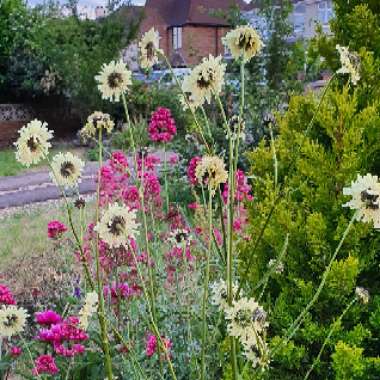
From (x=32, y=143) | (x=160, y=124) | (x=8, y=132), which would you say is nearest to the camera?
(x=32, y=143)

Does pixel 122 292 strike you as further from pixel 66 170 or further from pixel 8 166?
pixel 8 166

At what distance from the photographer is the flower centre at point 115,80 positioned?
143 cm

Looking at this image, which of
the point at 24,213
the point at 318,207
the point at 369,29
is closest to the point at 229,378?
the point at 318,207

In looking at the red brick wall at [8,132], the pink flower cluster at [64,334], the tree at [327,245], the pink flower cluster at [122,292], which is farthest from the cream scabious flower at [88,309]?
Answer: the red brick wall at [8,132]

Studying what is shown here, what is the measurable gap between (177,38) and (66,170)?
32.8 meters

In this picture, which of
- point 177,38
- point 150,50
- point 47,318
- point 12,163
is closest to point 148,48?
point 150,50

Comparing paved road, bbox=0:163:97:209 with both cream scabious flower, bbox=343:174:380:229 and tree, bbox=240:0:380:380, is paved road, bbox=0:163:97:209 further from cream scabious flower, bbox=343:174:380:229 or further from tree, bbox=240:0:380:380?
cream scabious flower, bbox=343:174:380:229

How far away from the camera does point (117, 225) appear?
1.24 metres

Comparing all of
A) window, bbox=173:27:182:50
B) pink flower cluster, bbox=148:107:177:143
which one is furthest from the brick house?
pink flower cluster, bbox=148:107:177:143

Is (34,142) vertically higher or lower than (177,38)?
higher

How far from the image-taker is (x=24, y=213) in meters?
8.46

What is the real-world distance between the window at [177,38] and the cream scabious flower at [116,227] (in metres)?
32.5

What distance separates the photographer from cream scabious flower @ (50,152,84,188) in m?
1.45

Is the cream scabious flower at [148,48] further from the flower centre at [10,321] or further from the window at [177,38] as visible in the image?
the window at [177,38]
